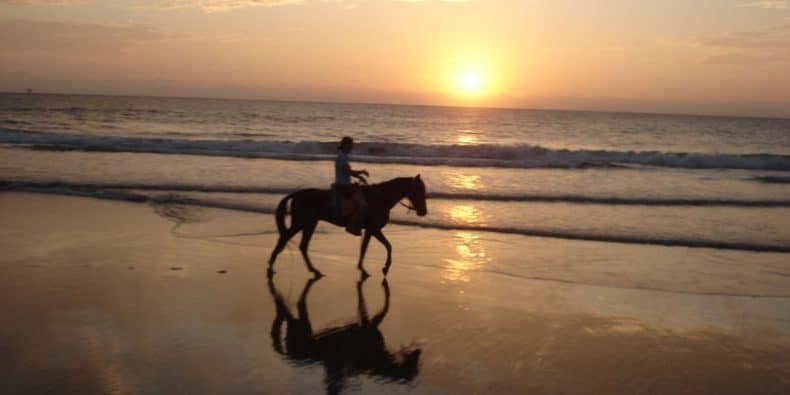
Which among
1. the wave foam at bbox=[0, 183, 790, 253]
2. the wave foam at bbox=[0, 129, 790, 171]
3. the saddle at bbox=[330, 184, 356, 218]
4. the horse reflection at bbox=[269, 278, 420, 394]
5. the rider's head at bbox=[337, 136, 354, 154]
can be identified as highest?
the rider's head at bbox=[337, 136, 354, 154]

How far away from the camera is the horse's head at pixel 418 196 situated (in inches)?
347

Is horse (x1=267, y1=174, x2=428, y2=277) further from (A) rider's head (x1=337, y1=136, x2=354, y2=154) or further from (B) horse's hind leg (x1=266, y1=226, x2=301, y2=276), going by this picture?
(A) rider's head (x1=337, y1=136, x2=354, y2=154)

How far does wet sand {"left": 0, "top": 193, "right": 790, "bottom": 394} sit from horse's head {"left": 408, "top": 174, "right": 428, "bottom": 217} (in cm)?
85

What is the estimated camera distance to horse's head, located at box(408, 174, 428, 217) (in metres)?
8.82

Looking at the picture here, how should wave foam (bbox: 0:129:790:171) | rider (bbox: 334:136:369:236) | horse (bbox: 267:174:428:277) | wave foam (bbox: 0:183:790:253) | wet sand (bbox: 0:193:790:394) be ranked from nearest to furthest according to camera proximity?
wet sand (bbox: 0:193:790:394)
rider (bbox: 334:136:369:236)
horse (bbox: 267:174:428:277)
wave foam (bbox: 0:183:790:253)
wave foam (bbox: 0:129:790:171)

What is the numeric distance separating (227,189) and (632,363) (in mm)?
12998

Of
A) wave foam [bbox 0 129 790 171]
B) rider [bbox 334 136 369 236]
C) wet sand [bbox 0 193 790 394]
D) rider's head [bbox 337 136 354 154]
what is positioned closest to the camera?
wet sand [bbox 0 193 790 394]

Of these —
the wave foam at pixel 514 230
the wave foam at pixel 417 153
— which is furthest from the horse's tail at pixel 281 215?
the wave foam at pixel 417 153

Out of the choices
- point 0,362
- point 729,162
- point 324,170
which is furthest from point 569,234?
point 729,162

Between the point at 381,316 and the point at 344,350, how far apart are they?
43.6 inches

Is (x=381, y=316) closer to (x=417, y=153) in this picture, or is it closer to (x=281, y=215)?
(x=281, y=215)

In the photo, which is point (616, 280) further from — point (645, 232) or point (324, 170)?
point (324, 170)

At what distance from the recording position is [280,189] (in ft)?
57.6

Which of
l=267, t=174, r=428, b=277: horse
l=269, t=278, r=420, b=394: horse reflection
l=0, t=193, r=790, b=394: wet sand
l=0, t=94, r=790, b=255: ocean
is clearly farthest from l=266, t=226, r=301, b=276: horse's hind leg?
l=0, t=94, r=790, b=255: ocean
